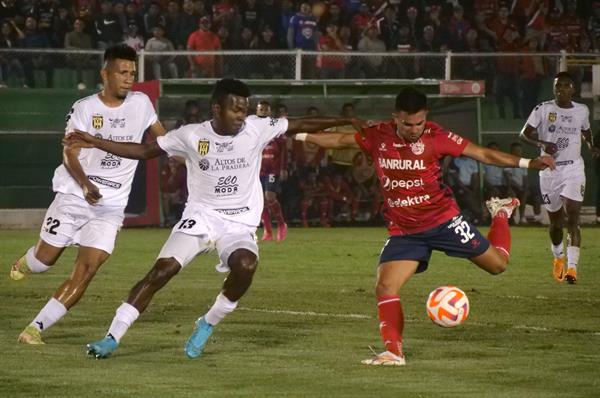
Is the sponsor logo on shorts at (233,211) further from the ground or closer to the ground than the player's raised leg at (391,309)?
further from the ground

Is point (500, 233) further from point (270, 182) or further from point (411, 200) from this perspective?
point (270, 182)

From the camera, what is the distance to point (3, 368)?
10.2 metres

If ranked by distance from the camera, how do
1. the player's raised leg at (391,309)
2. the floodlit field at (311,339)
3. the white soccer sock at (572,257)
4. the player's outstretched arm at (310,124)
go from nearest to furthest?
the floodlit field at (311,339), the player's raised leg at (391,309), the player's outstretched arm at (310,124), the white soccer sock at (572,257)

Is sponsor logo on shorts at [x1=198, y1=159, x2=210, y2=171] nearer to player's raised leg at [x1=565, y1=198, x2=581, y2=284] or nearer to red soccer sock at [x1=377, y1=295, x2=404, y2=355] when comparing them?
red soccer sock at [x1=377, y1=295, x2=404, y2=355]

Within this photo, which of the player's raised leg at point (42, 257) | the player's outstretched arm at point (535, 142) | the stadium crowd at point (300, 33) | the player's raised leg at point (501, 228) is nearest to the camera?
the player's raised leg at point (501, 228)

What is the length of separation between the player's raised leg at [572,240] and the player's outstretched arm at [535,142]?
0.82 meters

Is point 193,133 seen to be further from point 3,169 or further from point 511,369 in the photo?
point 3,169

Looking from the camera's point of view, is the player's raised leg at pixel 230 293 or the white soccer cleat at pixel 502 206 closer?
the player's raised leg at pixel 230 293

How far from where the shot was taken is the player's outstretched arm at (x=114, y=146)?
10.9 meters

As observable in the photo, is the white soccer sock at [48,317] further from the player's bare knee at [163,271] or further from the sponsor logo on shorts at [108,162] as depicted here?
the sponsor logo on shorts at [108,162]

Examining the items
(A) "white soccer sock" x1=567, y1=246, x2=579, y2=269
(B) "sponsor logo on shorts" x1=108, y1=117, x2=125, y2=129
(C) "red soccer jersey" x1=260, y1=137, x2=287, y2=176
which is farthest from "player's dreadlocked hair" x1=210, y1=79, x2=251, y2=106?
(C) "red soccer jersey" x1=260, y1=137, x2=287, y2=176

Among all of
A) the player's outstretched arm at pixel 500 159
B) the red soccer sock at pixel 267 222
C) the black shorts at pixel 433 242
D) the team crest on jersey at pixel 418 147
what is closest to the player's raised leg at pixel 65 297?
the black shorts at pixel 433 242

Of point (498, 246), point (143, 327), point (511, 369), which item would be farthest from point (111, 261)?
point (511, 369)

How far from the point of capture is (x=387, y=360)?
1052cm
